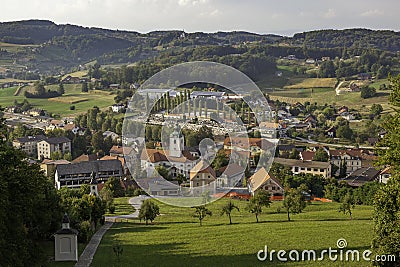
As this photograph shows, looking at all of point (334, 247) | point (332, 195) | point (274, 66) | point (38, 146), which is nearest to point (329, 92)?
point (274, 66)

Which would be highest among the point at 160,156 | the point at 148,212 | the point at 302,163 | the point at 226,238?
the point at 226,238

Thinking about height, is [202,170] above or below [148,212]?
below

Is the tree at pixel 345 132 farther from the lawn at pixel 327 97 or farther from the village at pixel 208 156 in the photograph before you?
the lawn at pixel 327 97

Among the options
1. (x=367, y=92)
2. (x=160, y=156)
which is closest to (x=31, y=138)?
(x=160, y=156)

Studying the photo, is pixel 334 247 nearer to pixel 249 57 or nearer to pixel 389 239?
pixel 389 239

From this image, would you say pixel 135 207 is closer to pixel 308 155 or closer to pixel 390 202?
pixel 390 202

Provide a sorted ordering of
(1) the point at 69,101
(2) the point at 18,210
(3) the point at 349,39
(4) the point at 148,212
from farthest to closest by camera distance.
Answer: (3) the point at 349,39 → (1) the point at 69,101 → (4) the point at 148,212 → (2) the point at 18,210
